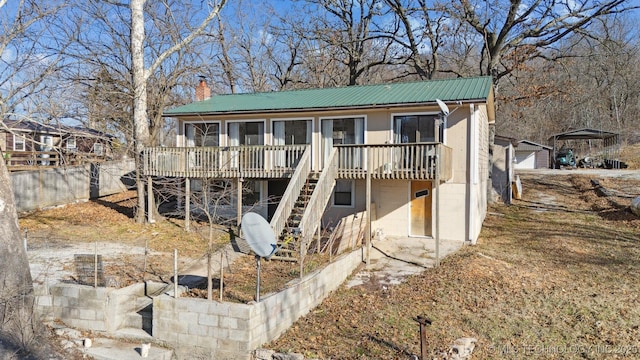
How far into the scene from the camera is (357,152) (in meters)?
13.3

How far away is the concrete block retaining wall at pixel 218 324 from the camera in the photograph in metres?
6.69

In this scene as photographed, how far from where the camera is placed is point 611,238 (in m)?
13.4

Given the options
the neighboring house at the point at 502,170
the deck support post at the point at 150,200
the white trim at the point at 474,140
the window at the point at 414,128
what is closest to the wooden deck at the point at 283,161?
the deck support post at the point at 150,200

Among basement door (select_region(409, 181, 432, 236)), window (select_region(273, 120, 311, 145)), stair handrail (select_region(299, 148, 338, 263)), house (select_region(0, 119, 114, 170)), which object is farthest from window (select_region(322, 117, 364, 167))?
house (select_region(0, 119, 114, 170))

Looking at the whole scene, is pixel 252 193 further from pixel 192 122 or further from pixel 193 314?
pixel 193 314

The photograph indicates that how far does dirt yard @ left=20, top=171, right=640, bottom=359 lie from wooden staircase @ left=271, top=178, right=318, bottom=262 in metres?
0.54

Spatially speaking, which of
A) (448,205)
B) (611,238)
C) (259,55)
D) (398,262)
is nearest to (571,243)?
(611,238)

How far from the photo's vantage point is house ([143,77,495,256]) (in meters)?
12.6

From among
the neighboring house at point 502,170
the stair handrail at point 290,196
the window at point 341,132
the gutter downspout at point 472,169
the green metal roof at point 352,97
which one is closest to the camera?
the stair handrail at point 290,196

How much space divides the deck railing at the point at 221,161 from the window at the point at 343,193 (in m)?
1.90

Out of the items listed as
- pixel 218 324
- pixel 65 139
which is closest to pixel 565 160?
pixel 218 324

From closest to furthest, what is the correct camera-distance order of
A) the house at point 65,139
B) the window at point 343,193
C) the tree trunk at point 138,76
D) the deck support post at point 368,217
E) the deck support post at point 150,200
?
the house at point 65,139, the deck support post at point 368,217, the tree trunk at point 138,76, the window at point 343,193, the deck support post at point 150,200

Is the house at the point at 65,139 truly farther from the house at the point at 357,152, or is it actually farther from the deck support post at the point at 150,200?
the house at the point at 357,152

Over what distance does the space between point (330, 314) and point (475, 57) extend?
86.0 ft
